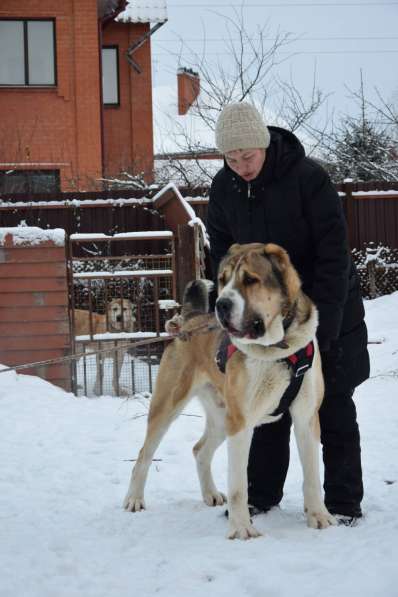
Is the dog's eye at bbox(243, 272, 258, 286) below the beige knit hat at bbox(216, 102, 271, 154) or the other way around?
below

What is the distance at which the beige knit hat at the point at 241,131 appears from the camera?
11.6 feet

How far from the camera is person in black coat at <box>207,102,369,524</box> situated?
11.8ft

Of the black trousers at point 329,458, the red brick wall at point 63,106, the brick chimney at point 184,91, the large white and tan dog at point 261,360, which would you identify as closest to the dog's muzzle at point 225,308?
the large white and tan dog at point 261,360

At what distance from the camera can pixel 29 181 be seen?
1659 cm

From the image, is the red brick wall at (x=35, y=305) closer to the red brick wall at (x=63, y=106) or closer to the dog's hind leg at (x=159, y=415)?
the dog's hind leg at (x=159, y=415)

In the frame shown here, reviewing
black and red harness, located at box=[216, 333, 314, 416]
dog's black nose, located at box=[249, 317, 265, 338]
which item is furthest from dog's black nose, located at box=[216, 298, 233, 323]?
black and red harness, located at box=[216, 333, 314, 416]

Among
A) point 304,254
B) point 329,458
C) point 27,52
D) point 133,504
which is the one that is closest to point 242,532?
point 329,458

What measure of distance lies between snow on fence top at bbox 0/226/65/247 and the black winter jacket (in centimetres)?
380

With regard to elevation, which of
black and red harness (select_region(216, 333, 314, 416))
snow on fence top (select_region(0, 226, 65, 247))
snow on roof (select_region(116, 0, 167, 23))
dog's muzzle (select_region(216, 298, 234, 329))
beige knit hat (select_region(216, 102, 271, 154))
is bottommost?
black and red harness (select_region(216, 333, 314, 416))

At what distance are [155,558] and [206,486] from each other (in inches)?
39.9

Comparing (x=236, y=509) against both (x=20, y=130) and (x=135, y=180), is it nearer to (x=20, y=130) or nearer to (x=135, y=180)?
(x=135, y=180)

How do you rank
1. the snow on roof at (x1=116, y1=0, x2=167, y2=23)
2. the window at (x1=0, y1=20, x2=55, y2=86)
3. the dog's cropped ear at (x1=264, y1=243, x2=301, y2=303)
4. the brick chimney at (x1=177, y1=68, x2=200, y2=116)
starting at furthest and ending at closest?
the brick chimney at (x1=177, y1=68, x2=200, y2=116) → the snow on roof at (x1=116, y1=0, x2=167, y2=23) → the window at (x1=0, y1=20, x2=55, y2=86) → the dog's cropped ear at (x1=264, y1=243, x2=301, y2=303)

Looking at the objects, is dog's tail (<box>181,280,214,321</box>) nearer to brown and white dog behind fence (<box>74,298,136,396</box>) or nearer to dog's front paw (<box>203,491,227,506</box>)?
dog's front paw (<box>203,491,227,506</box>)

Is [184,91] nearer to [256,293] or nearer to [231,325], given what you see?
[256,293]
